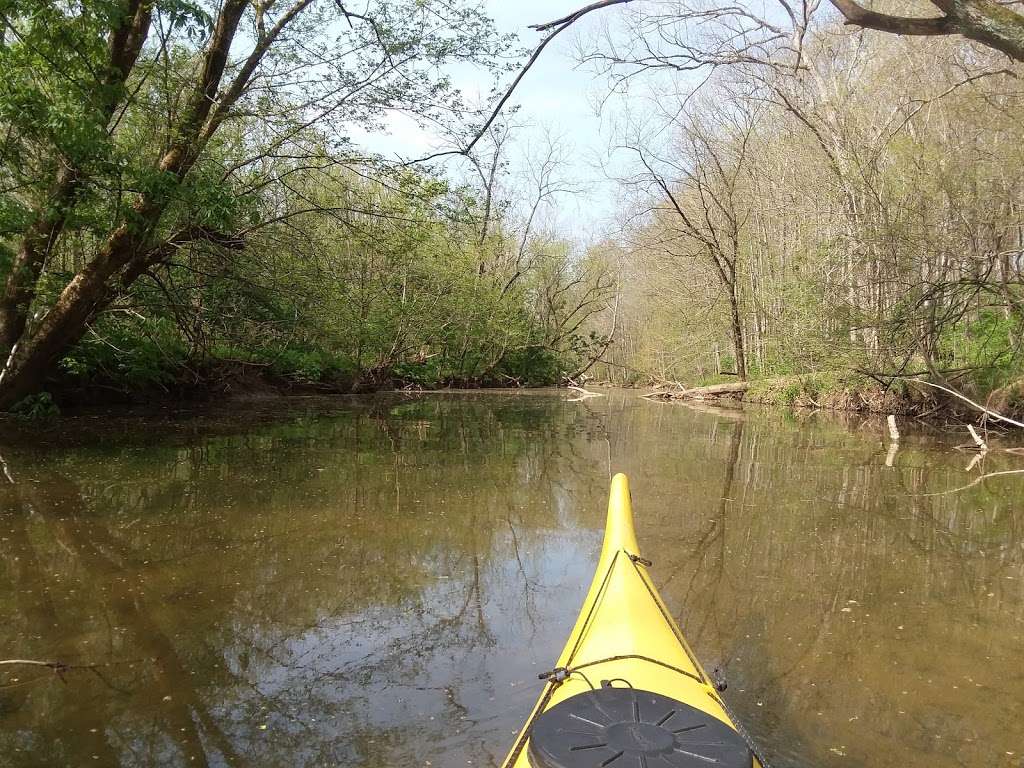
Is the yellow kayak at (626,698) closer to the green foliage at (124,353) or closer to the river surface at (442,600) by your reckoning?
the river surface at (442,600)

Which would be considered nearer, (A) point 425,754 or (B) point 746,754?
(B) point 746,754

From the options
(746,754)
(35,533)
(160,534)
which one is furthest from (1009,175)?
(35,533)

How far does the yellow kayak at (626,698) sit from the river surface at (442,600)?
51 cm

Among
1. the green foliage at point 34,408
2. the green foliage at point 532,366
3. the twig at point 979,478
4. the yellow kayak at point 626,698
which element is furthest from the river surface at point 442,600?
the green foliage at point 532,366

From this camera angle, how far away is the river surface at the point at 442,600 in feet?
8.90

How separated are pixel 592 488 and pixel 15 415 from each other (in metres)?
8.46

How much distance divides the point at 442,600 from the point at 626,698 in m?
2.32

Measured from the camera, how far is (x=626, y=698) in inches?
80.4

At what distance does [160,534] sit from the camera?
17.3 feet

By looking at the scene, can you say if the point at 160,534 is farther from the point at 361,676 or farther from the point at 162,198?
the point at 162,198

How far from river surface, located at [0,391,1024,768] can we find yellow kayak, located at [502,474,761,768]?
1.68ft

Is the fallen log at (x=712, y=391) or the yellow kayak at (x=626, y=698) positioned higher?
the fallen log at (x=712, y=391)

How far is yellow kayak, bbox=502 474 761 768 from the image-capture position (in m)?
1.76

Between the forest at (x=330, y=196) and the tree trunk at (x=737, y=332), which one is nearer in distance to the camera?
the forest at (x=330, y=196)
